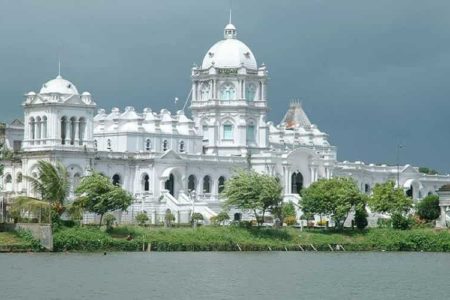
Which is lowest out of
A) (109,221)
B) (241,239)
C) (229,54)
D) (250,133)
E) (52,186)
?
(241,239)

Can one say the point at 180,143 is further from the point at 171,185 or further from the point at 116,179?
the point at 116,179

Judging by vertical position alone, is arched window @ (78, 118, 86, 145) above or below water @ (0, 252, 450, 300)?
above

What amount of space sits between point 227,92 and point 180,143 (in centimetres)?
785

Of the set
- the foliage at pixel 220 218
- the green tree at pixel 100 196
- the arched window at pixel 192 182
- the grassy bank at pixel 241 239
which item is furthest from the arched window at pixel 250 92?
the green tree at pixel 100 196

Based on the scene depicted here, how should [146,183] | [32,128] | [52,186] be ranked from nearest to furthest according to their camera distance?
1. [52,186]
2. [32,128]
3. [146,183]

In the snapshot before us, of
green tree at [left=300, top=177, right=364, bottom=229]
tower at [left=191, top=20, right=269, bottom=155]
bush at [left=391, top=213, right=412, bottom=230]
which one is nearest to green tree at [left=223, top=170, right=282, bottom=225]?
green tree at [left=300, top=177, right=364, bottom=229]

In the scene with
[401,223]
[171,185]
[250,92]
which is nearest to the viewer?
[401,223]

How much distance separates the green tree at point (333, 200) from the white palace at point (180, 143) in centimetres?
1148

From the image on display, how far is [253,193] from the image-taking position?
106250 mm

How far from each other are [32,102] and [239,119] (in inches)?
984

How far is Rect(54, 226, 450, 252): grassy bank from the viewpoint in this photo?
296ft

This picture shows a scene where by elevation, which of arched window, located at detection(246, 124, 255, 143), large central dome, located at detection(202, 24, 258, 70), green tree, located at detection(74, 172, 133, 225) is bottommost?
green tree, located at detection(74, 172, 133, 225)

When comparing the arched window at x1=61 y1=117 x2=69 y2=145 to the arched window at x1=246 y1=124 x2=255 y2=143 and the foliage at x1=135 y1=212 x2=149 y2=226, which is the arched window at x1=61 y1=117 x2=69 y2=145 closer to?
the foliage at x1=135 y1=212 x2=149 y2=226

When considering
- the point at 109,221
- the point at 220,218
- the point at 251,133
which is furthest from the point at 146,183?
the point at 109,221
